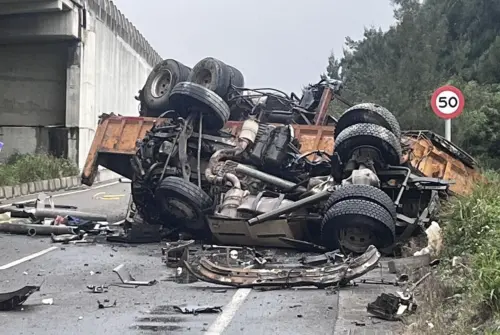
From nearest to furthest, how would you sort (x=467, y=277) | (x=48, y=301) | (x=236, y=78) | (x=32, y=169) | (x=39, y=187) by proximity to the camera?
(x=467, y=277) → (x=48, y=301) → (x=236, y=78) → (x=39, y=187) → (x=32, y=169)

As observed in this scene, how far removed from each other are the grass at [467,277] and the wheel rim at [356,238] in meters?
0.92

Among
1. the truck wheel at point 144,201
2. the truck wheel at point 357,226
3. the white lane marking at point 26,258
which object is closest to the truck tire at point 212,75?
the truck wheel at point 144,201

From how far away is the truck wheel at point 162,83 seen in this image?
14805 mm

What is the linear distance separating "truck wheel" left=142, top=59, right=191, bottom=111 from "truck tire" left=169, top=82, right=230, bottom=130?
8.01 feet

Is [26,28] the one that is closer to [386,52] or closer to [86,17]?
[86,17]

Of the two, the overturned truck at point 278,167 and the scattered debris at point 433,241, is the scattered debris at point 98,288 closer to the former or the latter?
the overturned truck at point 278,167

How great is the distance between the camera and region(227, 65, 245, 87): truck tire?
46.6 ft

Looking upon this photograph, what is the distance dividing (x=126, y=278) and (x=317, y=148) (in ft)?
16.2

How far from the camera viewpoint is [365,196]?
9.43 metres

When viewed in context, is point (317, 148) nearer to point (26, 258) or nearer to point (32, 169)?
point (26, 258)

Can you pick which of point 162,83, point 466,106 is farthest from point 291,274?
point 466,106

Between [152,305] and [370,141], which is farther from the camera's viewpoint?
[370,141]

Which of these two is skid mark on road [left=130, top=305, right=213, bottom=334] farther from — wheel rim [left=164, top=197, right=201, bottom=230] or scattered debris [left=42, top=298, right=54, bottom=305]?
wheel rim [left=164, top=197, right=201, bottom=230]

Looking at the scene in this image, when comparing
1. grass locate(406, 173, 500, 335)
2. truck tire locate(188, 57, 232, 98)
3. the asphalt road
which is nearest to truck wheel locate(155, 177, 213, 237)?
the asphalt road
